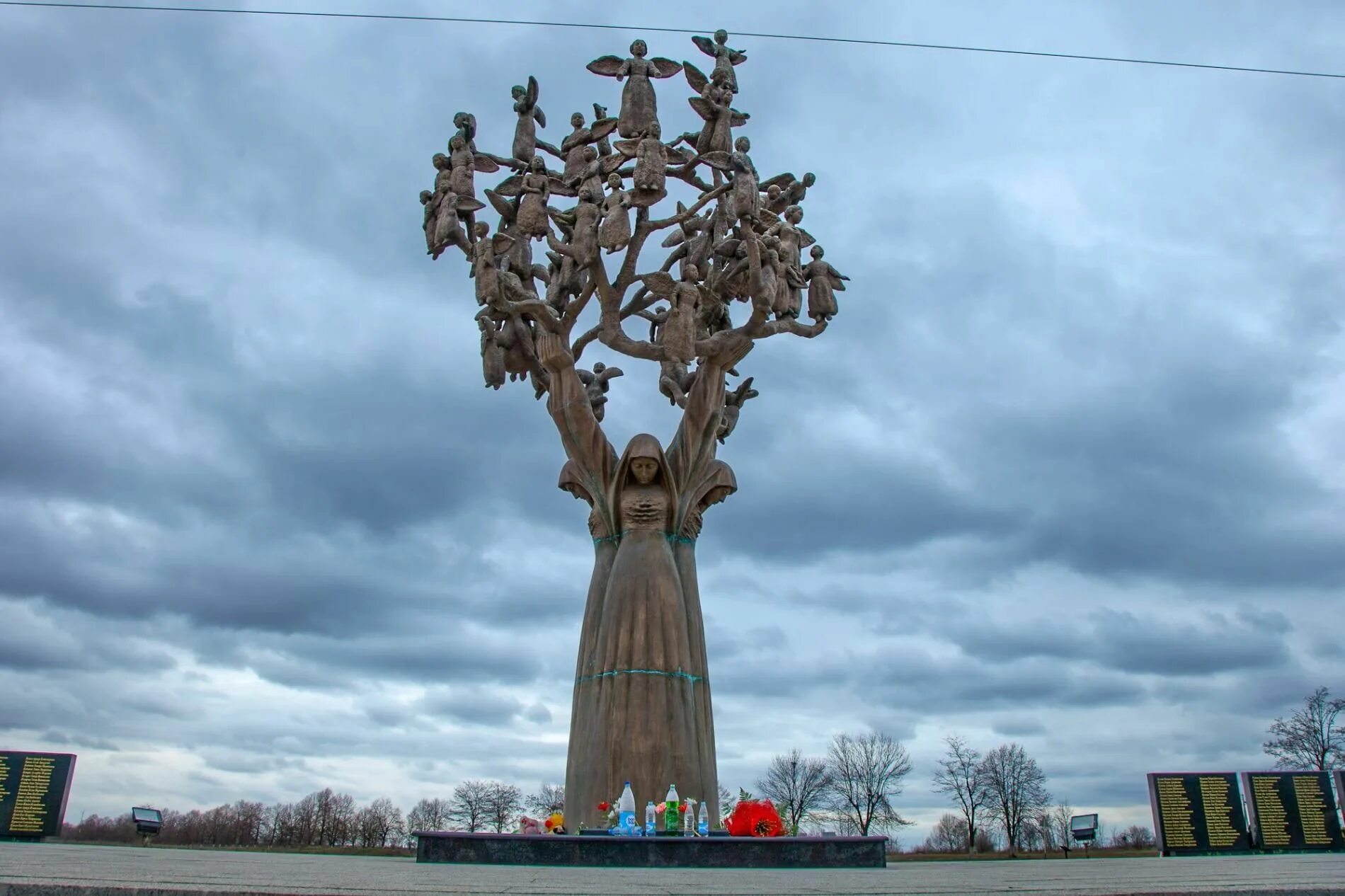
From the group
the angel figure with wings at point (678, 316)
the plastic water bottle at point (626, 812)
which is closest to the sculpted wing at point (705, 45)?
the angel figure with wings at point (678, 316)

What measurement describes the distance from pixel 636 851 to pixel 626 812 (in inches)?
51.3

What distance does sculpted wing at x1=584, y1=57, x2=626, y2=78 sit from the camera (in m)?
14.2

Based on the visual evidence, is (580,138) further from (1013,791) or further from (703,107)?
(1013,791)

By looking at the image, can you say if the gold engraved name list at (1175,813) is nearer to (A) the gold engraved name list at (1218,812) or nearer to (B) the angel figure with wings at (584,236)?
(A) the gold engraved name list at (1218,812)

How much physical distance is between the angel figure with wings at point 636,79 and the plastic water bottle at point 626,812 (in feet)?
28.0

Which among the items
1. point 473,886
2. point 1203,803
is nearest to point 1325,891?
point 473,886

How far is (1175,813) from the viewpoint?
15.1 m

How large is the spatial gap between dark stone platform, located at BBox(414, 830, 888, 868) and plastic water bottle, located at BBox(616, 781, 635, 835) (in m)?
0.83

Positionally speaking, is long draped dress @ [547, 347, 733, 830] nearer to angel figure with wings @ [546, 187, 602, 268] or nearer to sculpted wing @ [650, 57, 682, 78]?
angel figure with wings @ [546, 187, 602, 268]

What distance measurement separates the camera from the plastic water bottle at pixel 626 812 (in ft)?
32.2

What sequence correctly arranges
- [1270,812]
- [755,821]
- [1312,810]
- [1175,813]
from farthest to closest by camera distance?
[1312,810]
[1270,812]
[1175,813]
[755,821]

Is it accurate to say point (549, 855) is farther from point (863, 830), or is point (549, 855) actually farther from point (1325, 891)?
point (863, 830)

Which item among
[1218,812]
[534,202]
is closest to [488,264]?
[534,202]

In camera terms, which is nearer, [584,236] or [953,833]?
[584,236]
